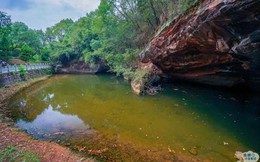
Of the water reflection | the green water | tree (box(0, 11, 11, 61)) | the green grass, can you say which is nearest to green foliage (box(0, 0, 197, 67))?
tree (box(0, 11, 11, 61))

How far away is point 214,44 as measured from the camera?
304 inches

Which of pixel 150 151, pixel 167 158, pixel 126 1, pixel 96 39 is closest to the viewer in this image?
pixel 167 158

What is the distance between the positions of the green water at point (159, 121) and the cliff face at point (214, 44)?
1731 mm

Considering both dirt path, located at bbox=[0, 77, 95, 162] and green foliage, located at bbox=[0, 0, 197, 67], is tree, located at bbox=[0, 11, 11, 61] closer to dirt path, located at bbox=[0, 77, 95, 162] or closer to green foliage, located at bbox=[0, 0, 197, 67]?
green foliage, located at bbox=[0, 0, 197, 67]

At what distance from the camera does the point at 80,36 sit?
29.8 metres

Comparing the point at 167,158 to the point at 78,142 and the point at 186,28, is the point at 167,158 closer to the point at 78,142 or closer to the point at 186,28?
the point at 78,142

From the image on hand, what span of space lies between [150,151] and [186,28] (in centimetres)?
526

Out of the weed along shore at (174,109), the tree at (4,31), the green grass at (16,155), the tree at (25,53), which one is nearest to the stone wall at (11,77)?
the weed along shore at (174,109)

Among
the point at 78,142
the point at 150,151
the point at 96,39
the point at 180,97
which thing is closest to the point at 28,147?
the point at 78,142

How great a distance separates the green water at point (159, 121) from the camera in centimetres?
551

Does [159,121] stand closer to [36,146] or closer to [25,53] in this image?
[36,146]

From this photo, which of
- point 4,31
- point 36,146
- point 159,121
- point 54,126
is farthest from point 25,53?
point 159,121

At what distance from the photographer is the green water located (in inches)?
217

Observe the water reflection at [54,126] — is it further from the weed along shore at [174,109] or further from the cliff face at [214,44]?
the cliff face at [214,44]
